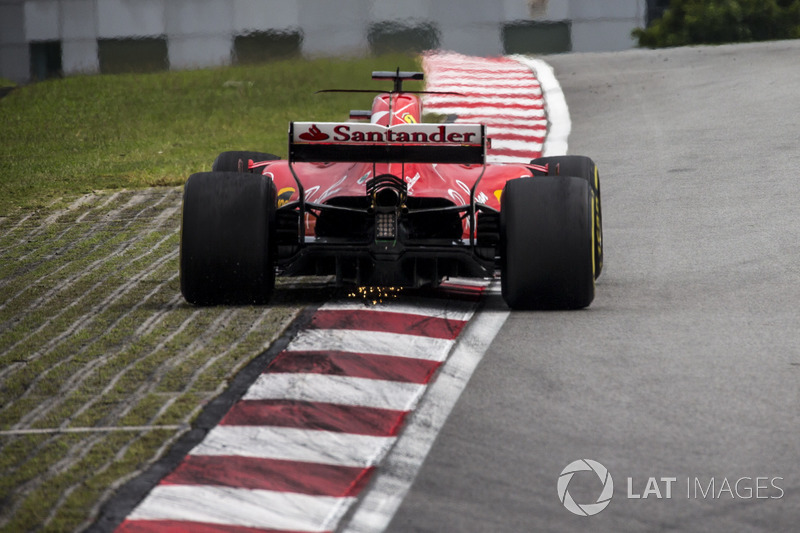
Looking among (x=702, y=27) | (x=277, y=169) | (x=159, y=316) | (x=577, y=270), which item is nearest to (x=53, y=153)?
(x=277, y=169)

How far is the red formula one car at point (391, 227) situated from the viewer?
7.65 metres

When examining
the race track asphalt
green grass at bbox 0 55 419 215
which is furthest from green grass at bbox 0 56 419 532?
the race track asphalt

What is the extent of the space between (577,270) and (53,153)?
1063 cm

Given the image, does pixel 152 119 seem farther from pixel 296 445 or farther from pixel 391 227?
pixel 296 445

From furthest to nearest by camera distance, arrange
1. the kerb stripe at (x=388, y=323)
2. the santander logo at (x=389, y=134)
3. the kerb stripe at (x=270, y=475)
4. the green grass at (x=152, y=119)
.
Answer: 1. the green grass at (x=152, y=119)
2. the santander logo at (x=389, y=134)
3. the kerb stripe at (x=388, y=323)
4. the kerb stripe at (x=270, y=475)

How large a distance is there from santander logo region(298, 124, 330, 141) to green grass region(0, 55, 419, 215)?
537 cm

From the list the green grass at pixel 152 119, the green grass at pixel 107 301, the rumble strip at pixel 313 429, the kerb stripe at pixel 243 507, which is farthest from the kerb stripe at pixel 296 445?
the green grass at pixel 152 119

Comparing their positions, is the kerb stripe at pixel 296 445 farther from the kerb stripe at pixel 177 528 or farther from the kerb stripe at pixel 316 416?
the kerb stripe at pixel 177 528

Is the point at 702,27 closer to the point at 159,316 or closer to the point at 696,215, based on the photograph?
the point at 696,215

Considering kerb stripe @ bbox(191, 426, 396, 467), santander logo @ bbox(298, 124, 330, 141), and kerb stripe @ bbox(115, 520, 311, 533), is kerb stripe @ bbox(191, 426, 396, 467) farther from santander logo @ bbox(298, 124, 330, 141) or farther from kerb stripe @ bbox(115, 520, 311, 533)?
santander logo @ bbox(298, 124, 330, 141)

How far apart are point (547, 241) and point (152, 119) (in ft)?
41.5

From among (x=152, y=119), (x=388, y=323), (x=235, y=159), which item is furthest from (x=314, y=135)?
(x=152, y=119)

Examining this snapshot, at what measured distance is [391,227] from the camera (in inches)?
309

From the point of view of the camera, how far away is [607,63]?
23.1 meters
